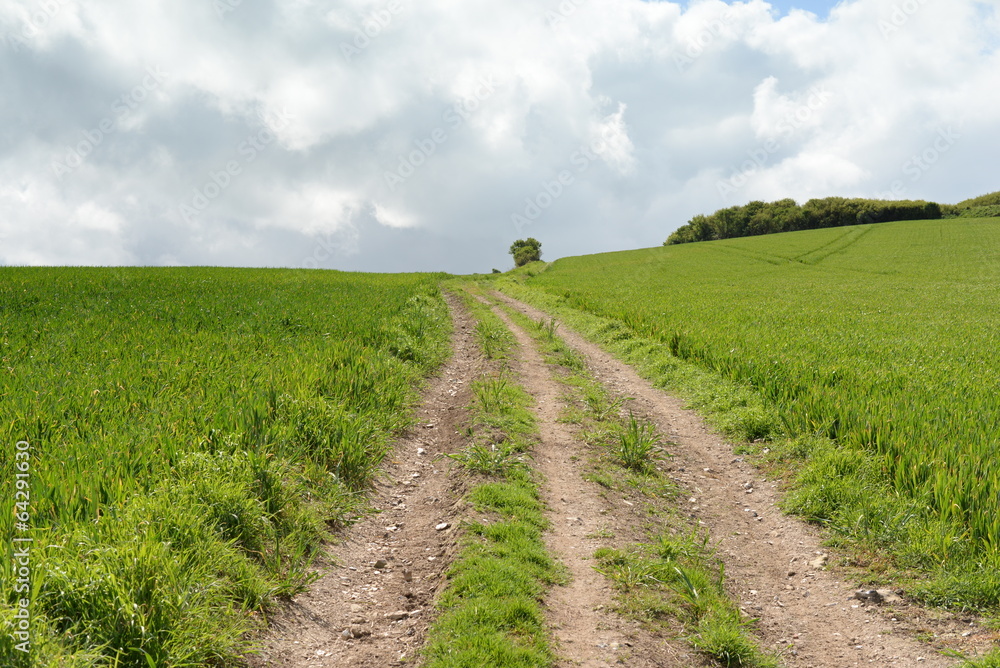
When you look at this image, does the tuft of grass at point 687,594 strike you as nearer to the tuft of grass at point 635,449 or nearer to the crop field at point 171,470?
the tuft of grass at point 635,449

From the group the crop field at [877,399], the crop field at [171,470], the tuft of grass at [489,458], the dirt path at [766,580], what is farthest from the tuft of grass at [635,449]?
the crop field at [171,470]

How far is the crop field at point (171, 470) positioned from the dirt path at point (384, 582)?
0.98 ft

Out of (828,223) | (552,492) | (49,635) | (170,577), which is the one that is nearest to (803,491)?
(552,492)

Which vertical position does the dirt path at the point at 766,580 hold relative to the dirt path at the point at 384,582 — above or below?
below

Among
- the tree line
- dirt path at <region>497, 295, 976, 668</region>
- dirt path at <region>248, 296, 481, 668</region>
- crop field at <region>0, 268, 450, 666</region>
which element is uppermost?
the tree line

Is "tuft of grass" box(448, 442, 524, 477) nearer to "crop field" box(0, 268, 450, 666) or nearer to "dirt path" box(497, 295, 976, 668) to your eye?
"dirt path" box(497, 295, 976, 668)

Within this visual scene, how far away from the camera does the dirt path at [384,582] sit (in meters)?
4.57

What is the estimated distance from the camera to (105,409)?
6652 mm

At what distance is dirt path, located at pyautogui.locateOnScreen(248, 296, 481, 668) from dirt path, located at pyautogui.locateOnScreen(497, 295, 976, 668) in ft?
4.59

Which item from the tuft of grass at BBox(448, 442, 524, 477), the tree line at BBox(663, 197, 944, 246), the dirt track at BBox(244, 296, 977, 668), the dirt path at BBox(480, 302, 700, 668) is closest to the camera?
the dirt path at BBox(480, 302, 700, 668)

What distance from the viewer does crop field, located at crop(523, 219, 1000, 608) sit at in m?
6.05

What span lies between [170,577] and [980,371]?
15499 millimetres

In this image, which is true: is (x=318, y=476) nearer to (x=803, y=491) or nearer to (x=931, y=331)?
(x=803, y=491)

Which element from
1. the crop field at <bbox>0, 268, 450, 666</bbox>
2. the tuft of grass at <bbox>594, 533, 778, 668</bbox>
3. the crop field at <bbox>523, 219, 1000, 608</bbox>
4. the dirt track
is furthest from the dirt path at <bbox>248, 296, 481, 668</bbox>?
the crop field at <bbox>523, 219, 1000, 608</bbox>
